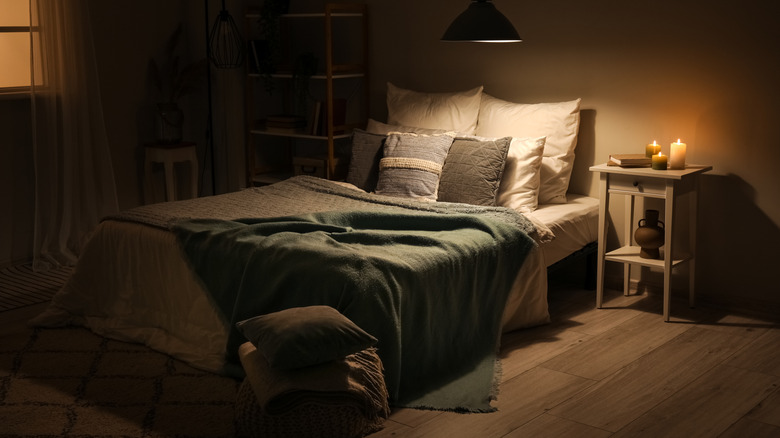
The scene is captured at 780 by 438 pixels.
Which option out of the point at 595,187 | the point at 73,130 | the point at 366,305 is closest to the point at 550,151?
the point at 595,187

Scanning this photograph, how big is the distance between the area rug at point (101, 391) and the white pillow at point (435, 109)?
2049mm

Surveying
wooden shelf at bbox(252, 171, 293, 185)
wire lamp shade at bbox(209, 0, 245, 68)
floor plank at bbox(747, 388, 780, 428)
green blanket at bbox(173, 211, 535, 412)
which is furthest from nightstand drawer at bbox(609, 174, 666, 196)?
wire lamp shade at bbox(209, 0, 245, 68)

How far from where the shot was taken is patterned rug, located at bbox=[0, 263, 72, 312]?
13.8 feet

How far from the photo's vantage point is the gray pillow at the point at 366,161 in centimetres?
449

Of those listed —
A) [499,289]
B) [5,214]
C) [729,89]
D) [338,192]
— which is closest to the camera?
[499,289]

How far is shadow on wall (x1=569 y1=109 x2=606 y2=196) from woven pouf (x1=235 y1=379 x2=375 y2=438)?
2291mm

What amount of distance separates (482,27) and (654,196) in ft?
3.58

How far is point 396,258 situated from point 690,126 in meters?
1.82

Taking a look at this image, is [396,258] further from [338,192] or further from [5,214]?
[5,214]

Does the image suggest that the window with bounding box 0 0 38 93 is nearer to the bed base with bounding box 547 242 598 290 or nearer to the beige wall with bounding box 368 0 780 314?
the beige wall with bounding box 368 0 780 314

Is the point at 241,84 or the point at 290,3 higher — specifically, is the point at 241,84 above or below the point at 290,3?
below

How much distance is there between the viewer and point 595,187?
4453 mm

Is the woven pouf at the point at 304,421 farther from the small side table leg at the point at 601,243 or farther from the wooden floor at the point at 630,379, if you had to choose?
the small side table leg at the point at 601,243

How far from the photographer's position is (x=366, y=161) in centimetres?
451
